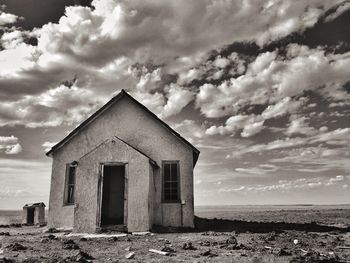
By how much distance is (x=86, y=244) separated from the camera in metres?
9.41

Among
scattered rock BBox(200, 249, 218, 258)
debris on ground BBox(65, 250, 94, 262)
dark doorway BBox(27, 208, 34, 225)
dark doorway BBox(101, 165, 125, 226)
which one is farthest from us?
dark doorway BBox(27, 208, 34, 225)

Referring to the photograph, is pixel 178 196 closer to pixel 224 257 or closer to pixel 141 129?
pixel 141 129

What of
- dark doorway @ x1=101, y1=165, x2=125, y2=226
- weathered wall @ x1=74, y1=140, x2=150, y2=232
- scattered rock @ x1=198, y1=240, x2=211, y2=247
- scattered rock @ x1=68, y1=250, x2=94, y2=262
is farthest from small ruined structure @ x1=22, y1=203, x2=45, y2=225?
scattered rock @ x1=68, y1=250, x2=94, y2=262

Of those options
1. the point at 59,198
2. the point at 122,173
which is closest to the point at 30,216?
the point at 59,198

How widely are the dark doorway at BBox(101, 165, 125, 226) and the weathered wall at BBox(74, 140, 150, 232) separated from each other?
252 centimetres

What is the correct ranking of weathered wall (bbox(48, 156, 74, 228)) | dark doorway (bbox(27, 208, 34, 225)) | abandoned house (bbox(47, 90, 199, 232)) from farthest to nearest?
1. dark doorway (bbox(27, 208, 34, 225))
2. weathered wall (bbox(48, 156, 74, 228))
3. abandoned house (bbox(47, 90, 199, 232))

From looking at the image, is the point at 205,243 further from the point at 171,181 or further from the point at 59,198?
the point at 59,198

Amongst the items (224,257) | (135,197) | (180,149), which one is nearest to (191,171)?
(180,149)

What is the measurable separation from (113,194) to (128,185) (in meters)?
3.26

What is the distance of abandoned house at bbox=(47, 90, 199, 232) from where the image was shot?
12266 mm

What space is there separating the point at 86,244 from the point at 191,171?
18.7ft

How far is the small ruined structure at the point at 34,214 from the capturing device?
18.9 metres

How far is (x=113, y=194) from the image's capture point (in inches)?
607

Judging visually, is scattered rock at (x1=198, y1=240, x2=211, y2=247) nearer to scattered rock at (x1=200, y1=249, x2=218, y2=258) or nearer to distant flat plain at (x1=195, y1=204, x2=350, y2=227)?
scattered rock at (x1=200, y1=249, x2=218, y2=258)
